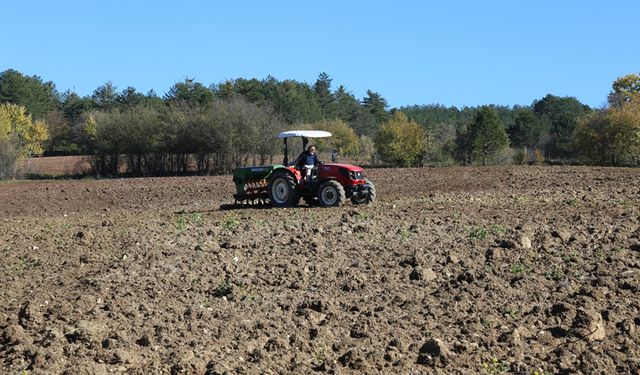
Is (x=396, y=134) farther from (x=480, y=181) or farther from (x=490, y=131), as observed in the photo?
(x=480, y=181)

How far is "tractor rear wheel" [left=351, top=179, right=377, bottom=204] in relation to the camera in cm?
1959

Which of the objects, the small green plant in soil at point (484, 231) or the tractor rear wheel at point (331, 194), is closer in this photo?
the small green plant in soil at point (484, 231)

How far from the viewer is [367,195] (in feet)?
64.7

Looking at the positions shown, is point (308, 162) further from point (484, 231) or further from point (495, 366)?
point (495, 366)

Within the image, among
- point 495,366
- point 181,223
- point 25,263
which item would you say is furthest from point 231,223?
point 495,366

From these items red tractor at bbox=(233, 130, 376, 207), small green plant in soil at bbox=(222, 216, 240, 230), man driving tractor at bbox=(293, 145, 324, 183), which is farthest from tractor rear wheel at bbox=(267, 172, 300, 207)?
small green plant in soil at bbox=(222, 216, 240, 230)

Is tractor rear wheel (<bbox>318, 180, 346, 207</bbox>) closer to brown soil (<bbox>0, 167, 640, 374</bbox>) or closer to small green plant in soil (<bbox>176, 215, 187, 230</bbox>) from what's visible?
brown soil (<bbox>0, 167, 640, 374</bbox>)

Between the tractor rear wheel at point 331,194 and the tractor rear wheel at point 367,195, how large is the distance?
784 millimetres

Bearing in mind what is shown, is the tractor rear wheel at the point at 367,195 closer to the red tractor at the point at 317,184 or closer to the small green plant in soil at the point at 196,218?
the red tractor at the point at 317,184

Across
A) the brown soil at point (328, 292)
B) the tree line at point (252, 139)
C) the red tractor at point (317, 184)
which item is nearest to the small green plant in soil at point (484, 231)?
the brown soil at point (328, 292)

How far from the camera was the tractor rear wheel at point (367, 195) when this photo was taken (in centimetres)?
1959

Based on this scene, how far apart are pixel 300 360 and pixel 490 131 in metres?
44.8

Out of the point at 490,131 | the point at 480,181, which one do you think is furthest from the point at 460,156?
the point at 480,181

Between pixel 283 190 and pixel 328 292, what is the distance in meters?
8.92
